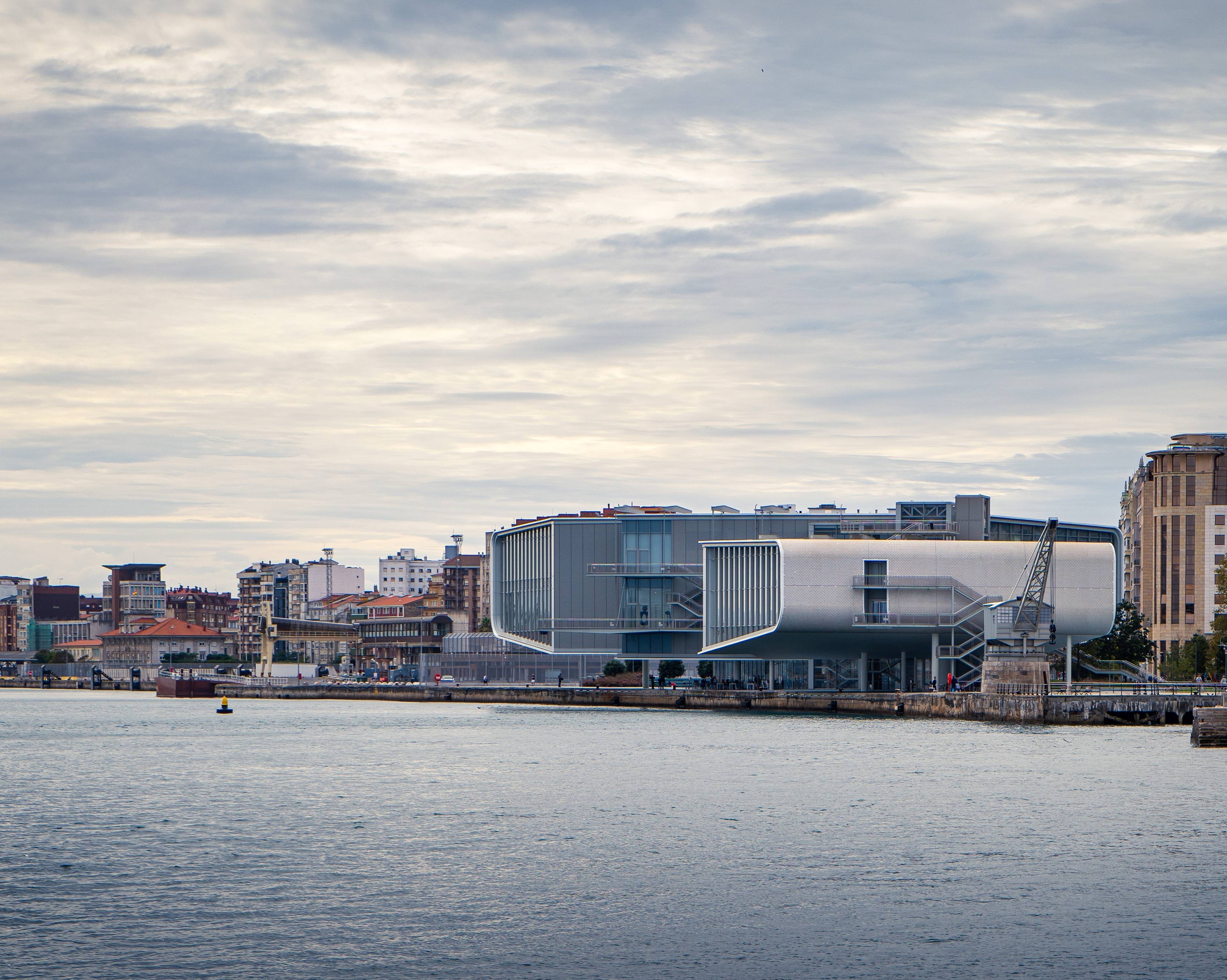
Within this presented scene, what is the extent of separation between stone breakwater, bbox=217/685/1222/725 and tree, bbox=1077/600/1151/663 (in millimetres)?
24611

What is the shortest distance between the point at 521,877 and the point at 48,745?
4831 cm

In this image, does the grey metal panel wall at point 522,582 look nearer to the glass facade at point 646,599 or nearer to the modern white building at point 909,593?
the glass facade at point 646,599

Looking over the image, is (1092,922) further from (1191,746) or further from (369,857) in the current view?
(1191,746)

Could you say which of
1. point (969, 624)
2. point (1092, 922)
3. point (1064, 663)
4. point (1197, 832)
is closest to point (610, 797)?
point (1197, 832)

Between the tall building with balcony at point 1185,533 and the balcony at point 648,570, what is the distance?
2181 inches

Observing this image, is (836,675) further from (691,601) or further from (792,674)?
(691,601)

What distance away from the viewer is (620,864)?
33125mm

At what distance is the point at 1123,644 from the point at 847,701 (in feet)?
122

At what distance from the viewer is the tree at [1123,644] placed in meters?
124

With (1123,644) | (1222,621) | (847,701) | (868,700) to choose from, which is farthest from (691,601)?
(1222,621)

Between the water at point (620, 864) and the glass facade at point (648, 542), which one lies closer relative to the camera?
the water at point (620, 864)

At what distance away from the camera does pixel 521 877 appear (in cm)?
3123

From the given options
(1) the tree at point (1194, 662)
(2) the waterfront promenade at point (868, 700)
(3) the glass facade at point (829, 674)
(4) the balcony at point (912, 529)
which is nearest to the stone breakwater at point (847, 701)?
(2) the waterfront promenade at point (868, 700)

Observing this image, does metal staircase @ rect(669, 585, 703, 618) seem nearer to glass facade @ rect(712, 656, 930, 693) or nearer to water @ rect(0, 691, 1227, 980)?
glass facade @ rect(712, 656, 930, 693)
